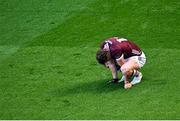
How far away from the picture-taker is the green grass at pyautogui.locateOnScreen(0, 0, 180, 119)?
9531 mm

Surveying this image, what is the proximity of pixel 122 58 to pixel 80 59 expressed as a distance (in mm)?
2459

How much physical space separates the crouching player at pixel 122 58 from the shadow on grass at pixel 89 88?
18 cm

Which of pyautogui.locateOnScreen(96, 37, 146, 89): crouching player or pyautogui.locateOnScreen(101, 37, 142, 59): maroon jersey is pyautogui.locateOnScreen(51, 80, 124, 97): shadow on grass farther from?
pyautogui.locateOnScreen(101, 37, 142, 59): maroon jersey

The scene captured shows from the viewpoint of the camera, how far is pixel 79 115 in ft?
30.1

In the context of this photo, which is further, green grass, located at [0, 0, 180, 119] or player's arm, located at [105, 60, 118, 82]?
player's arm, located at [105, 60, 118, 82]

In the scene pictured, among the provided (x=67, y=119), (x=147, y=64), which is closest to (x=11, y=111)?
(x=67, y=119)

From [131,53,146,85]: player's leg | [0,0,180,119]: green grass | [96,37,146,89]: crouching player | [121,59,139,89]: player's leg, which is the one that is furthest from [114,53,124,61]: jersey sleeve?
[0,0,180,119]: green grass

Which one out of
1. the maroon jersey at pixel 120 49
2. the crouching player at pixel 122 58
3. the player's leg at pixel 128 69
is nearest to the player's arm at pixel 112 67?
the crouching player at pixel 122 58

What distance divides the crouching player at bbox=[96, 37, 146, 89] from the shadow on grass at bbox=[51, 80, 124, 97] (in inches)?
7.1

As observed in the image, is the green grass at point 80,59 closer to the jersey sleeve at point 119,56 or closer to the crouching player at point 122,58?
the crouching player at point 122,58

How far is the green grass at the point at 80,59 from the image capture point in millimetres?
9531

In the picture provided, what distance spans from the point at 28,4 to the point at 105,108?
26.6 feet

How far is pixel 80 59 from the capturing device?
12664 mm

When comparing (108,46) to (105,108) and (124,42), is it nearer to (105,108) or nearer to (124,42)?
(124,42)
